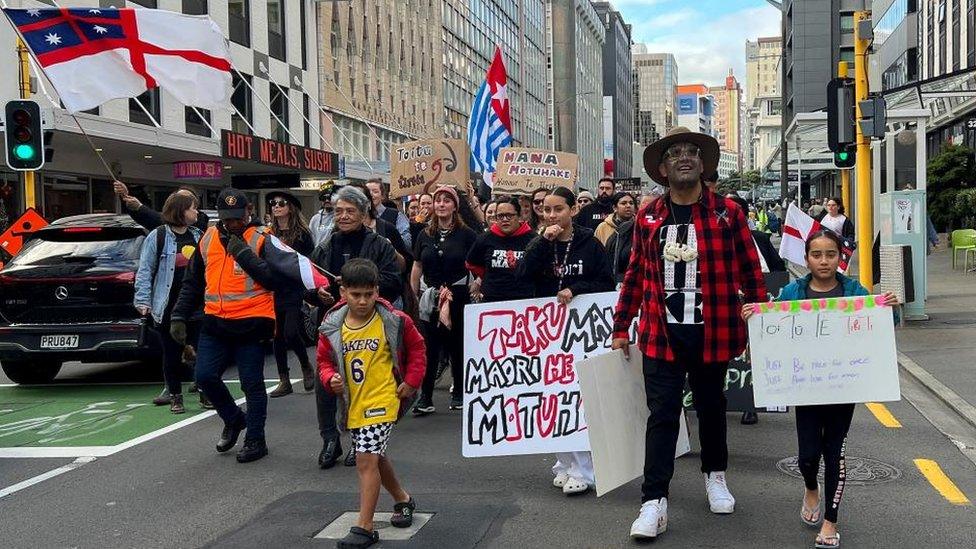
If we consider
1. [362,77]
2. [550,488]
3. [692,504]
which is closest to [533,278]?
[550,488]

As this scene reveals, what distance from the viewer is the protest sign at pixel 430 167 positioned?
1402 cm

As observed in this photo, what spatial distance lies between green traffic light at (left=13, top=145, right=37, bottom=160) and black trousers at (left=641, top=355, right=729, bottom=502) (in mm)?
10110

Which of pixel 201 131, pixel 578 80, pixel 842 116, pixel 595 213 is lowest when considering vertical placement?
pixel 595 213

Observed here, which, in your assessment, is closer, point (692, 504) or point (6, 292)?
point (692, 504)

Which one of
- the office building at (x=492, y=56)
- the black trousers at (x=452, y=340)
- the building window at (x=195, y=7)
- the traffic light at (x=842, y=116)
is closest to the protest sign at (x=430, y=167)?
the traffic light at (x=842, y=116)

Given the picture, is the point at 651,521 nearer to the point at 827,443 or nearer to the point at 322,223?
the point at 827,443

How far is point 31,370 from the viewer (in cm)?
1061

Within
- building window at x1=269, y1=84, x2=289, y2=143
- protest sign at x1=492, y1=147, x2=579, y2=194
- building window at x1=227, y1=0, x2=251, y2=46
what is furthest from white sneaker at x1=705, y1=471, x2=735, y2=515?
building window at x1=269, y1=84, x2=289, y2=143

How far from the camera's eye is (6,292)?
388 inches

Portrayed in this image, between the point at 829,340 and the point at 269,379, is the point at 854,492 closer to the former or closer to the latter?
the point at 829,340

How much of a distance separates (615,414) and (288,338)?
476 centimetres

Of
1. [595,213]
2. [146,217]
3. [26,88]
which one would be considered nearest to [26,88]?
[26,88]

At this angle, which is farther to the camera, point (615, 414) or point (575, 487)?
point (575, 487)

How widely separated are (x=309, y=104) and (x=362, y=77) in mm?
5703
